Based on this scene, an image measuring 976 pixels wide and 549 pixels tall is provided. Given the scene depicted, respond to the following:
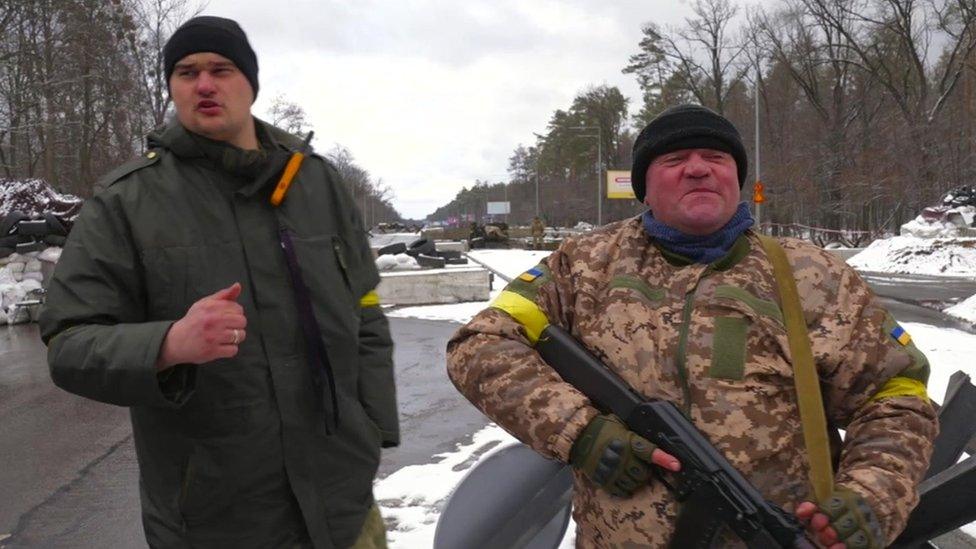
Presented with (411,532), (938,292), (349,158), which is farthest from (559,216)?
(411,532)

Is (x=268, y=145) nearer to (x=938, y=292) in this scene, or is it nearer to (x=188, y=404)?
(x=188, y=404)

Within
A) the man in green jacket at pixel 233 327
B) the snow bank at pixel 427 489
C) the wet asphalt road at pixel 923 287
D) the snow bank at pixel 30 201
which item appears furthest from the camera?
the snow bank at pixel 30 201

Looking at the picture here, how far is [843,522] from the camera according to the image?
159 centimetres

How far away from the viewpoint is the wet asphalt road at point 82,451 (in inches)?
165

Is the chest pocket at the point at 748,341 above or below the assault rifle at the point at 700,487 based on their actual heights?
above

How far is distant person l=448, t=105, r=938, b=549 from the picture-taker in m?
1.69

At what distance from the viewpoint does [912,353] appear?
1.79 meters

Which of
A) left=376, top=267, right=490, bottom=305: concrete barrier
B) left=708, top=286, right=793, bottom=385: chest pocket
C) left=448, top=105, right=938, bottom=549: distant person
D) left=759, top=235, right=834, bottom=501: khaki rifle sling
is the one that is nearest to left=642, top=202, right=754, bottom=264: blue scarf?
left=448, top=105, right=938, bottom=549: distant person

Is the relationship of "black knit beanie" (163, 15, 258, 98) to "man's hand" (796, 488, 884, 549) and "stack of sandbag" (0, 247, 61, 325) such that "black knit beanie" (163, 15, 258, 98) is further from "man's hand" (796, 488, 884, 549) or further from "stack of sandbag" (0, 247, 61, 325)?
"stack of sandbag" (0, 247, 61, 325)

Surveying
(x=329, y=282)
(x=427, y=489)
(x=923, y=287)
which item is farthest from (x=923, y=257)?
(x=329, y=282)

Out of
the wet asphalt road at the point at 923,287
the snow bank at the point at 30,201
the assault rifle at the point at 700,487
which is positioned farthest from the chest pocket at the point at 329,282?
the snow bank at the point at 30,201

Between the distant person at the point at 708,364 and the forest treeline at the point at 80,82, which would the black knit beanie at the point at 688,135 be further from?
the forest treeline at the point at 80,82

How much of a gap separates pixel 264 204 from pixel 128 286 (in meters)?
0.37

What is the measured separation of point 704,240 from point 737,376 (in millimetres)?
350
